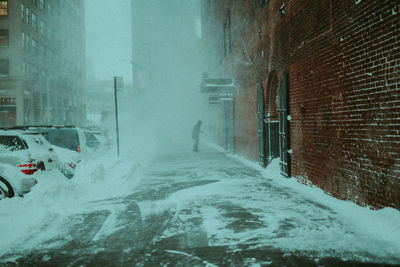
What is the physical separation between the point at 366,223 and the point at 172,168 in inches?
334

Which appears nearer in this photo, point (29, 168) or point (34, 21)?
point (29, 168)

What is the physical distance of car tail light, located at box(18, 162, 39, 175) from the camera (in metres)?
7.23

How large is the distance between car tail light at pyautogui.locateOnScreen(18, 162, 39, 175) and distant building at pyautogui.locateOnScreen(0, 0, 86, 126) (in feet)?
105

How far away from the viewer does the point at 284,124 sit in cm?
1062

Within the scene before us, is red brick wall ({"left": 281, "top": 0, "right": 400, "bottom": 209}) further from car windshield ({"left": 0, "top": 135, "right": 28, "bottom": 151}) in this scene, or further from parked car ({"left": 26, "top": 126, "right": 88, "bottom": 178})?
parked car ({"left": 26, "top": 126, "right": 88, "bottom": 178})

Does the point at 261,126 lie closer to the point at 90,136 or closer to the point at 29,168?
the point at 90,136

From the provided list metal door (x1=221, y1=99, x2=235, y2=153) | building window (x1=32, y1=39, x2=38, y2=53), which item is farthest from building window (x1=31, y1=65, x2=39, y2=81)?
metal door (x1=221, y1=99, x2=235, y2=153)

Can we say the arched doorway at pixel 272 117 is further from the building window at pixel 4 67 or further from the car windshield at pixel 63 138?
the building window at pixel 4 67

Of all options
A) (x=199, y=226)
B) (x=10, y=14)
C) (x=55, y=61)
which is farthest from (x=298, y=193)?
(x=55, y=61)

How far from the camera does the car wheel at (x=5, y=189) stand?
7.10m

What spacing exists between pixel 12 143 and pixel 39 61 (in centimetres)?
4116

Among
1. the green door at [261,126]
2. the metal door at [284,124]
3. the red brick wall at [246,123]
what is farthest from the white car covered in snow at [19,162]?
the red brick wall at [246,123]

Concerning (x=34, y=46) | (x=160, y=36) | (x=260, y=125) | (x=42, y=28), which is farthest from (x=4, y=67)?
(x=160, y=36)

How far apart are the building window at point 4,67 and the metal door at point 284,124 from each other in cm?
3702
